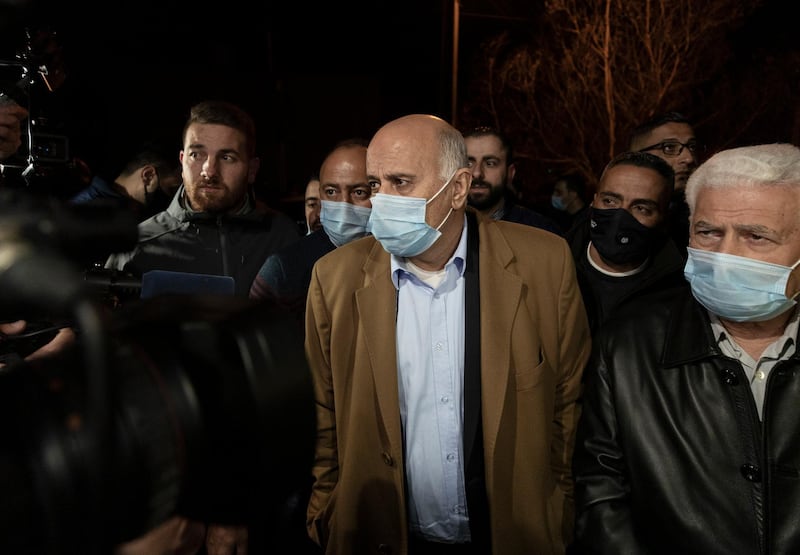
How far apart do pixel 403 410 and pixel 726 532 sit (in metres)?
1.11

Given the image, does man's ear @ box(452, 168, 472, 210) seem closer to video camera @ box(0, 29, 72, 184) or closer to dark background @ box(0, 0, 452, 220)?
video camera @ box(0, 29, 72, 184)

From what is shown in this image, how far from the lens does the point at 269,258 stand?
321 cm

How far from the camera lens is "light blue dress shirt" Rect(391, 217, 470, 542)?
2.34 m

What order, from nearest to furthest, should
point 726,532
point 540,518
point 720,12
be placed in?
point 726,532 < point 540,518 < point 720,12

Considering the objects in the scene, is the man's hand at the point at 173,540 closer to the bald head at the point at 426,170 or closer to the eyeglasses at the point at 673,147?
the bald head at the point at 426,170

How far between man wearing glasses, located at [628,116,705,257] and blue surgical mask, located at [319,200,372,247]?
1.98 meters

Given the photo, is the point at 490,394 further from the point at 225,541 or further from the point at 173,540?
the point at 173,540

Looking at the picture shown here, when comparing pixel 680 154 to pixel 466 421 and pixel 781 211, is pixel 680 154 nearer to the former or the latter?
pixel 781 211

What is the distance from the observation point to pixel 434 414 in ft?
7.72

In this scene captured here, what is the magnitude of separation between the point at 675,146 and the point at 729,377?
111 inches

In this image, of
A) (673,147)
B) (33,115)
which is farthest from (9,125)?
(673,147)

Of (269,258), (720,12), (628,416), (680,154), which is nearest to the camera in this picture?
(628,416)

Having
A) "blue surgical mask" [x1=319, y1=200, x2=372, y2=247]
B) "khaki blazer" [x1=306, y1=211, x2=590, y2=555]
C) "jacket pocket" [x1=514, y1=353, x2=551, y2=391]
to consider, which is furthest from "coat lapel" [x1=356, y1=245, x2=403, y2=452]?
"blue surgical mask" [x1=319, y1=200, x2=372, y2=247]

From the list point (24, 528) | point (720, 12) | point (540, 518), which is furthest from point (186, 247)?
point (720, 12)
